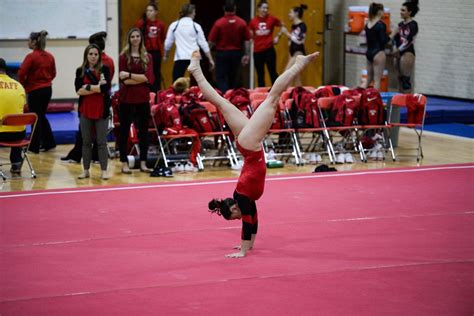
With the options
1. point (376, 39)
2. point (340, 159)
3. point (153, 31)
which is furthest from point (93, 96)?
point (376, 39)

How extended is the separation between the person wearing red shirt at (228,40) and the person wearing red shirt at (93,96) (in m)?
5.00

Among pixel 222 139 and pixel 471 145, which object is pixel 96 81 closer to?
pixel 222 139

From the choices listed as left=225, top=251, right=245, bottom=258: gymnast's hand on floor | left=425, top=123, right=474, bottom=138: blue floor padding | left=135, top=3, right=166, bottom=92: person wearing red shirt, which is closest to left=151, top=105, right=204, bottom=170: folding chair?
left=135, top=3, right=166, bottom=92: person wearing red shirt

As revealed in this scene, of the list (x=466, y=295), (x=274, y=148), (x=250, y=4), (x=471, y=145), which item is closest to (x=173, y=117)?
(x=274, y=148)

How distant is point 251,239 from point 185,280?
954mm

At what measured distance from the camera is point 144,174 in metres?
12.1

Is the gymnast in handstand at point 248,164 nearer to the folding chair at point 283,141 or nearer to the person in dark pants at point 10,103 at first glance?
the person in dark pants at point 10,103

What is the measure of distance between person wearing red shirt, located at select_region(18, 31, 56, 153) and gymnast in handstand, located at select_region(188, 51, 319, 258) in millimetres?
5541

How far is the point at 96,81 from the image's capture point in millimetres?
11352

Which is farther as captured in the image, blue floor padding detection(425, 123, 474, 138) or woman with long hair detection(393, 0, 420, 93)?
woman with long hair detection(393, 0, 420, 93)

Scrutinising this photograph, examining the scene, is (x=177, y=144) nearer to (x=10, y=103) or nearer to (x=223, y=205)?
(x=10, y=103)

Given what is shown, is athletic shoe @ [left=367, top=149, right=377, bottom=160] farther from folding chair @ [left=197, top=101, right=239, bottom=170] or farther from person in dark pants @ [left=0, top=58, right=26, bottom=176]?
person in dark pants @ [left=0, top=58, right=26, bottom=176]

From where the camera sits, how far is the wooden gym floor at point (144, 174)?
37.7 ft

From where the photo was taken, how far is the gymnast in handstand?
7797 millimetres
